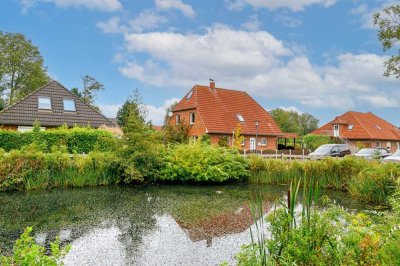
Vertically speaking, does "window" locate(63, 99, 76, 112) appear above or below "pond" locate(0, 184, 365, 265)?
above

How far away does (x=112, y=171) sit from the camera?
52.0 feet

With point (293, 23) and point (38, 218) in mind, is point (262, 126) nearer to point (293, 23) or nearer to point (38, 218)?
point (293, 23)

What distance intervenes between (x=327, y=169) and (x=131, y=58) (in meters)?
11.2

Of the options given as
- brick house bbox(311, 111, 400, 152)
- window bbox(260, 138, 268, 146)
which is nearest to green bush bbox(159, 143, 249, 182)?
window bbox(260, 138, 268, 146)

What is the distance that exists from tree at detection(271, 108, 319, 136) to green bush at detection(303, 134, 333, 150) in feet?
81.1

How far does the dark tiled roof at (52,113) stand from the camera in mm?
22875

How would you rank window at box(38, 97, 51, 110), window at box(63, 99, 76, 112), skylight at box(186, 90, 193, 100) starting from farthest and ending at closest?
1. skylight at box(186, 90, 193, 100)
2. window at box(63, 99, 76, 112)
3. window at box(38, 97, 51, 110)

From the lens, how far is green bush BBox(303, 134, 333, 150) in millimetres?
36994

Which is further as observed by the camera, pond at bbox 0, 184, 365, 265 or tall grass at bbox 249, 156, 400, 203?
tall grass at bbox 249, 156, 400, 203

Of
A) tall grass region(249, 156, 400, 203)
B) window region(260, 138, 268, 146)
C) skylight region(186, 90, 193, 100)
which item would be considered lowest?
tall grass region(249, 156, 400, 203)

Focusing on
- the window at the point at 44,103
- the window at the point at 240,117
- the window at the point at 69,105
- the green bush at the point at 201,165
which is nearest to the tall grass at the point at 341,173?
the green bush at the point at 201,165

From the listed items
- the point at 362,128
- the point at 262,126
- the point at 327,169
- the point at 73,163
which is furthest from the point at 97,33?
the point at 362,128

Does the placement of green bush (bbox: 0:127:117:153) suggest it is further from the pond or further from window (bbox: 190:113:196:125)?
window (bbox: 190:113:196:125)

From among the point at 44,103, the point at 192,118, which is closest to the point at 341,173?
the point at 192,118
